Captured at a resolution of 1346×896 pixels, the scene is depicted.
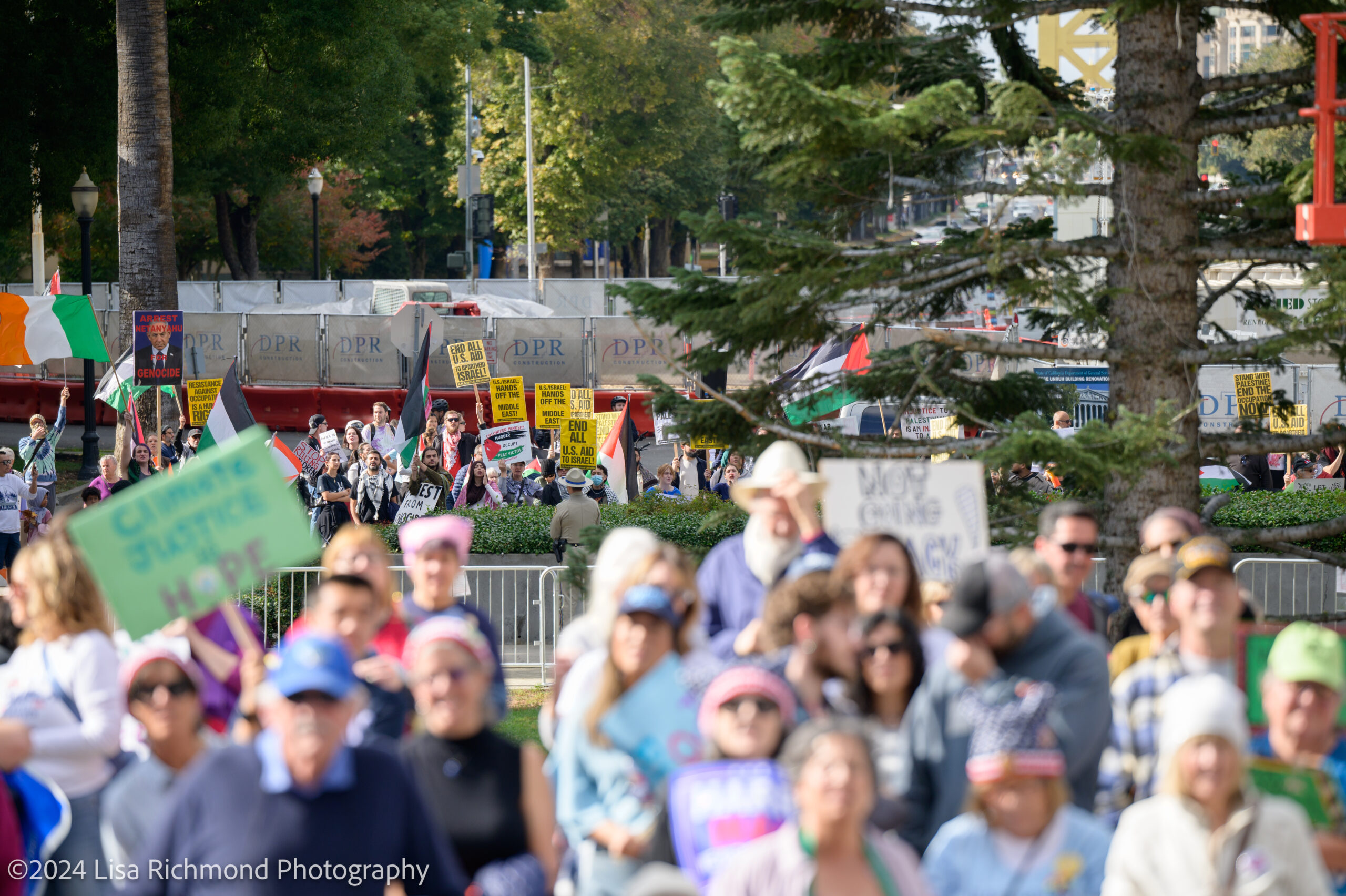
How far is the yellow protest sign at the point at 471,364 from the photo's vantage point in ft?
62.6

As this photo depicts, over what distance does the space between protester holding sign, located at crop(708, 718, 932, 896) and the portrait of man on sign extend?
46.8 feet

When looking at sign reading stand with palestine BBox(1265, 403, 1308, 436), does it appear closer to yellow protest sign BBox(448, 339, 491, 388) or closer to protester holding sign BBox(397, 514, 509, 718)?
yellow protest sign BBox(448, 339, 491, 388)

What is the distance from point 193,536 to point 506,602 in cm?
865

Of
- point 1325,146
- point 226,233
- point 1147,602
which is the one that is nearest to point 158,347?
point 1325,146

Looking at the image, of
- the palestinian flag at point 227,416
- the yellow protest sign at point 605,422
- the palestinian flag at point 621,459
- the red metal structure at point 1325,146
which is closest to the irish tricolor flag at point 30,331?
the palestinian flag at point 227,416

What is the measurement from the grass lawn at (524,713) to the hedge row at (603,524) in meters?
2.23

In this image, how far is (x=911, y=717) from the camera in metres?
A: 4.68

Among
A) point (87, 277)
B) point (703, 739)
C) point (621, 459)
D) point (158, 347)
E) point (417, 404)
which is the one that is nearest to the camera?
point (703, 739)

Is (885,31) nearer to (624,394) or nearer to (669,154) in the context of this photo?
(624,394)

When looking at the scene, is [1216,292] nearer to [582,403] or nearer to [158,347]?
[582,403]

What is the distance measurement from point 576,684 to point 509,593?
30.4ft

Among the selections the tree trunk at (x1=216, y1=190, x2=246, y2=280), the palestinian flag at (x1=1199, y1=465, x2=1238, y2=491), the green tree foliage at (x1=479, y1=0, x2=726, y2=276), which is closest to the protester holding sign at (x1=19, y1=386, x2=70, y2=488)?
the palestinian flag at (x1=1199, y1=465, x2=1238, y2=491)

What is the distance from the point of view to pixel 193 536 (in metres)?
5.46

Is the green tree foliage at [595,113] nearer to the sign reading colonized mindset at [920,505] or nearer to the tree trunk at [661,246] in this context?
the tree trunk at [661,246]
